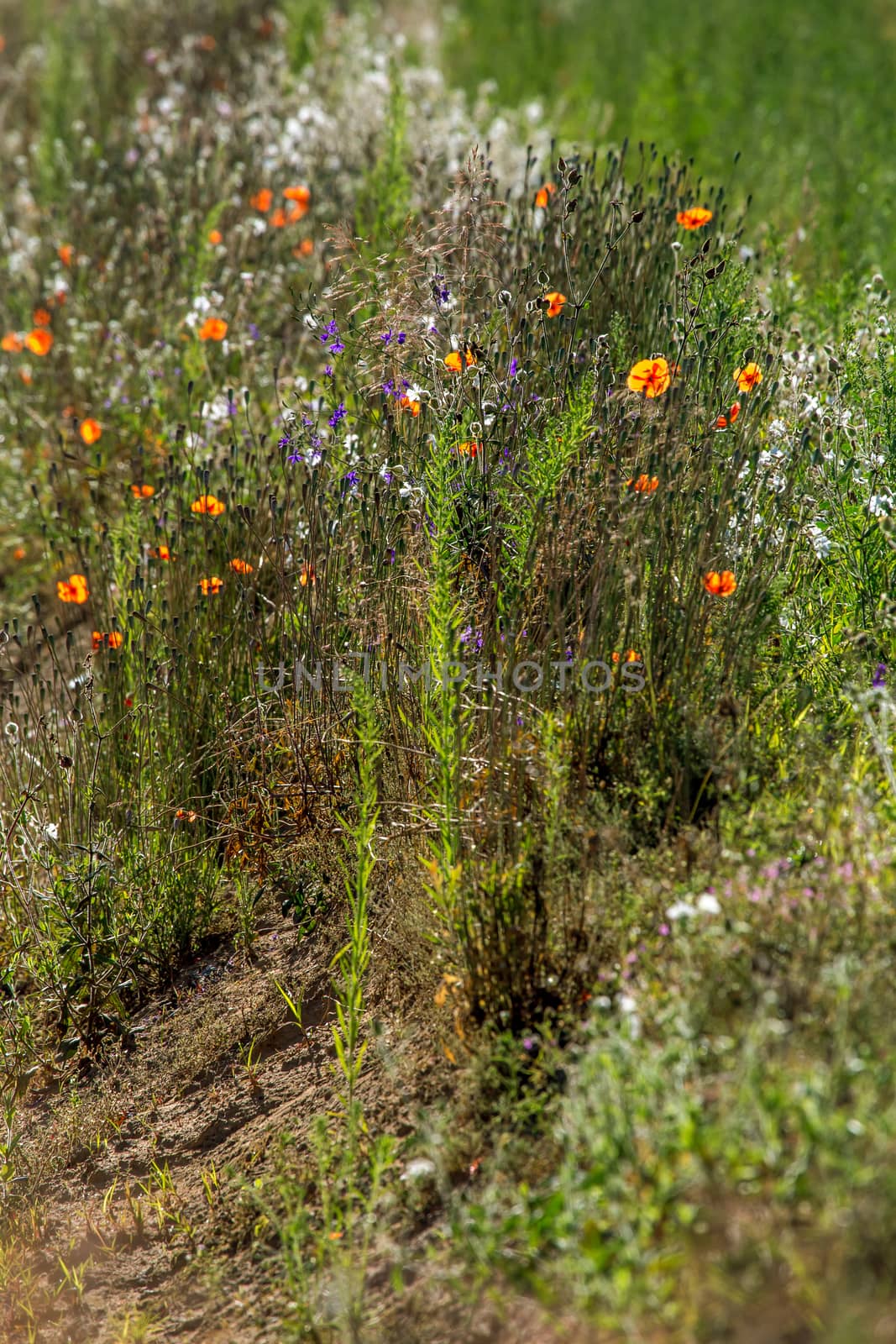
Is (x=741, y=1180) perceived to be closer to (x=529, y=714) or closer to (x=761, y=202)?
(x=529, y=714)

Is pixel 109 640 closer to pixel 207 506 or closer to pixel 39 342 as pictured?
pixel 207 506

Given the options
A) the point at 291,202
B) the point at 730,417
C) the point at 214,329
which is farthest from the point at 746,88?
the point at 730,417

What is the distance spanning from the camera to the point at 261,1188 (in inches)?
91.7

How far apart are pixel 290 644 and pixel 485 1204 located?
170 cm

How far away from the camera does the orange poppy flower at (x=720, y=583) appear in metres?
2.53

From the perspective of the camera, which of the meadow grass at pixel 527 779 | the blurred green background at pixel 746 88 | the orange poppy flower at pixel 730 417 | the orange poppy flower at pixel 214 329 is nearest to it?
the meadow grass at pixel 527 779

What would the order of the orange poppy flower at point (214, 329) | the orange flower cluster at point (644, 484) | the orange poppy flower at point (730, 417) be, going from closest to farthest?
the orange flower cluster at point (644, 484) < the orange poppy flower at point (730, 417) < the orange poppy flower at point (214, 329)

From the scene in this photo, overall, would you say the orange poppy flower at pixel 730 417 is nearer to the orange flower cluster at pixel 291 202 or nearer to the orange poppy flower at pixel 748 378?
the orange poppy flower at pixel 748 378

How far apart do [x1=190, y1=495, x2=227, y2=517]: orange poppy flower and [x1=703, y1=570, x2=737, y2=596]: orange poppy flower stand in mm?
1434

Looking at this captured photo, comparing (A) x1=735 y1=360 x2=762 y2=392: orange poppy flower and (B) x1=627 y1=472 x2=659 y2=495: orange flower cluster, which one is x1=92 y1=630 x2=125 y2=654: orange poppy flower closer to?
(B) x1=627 y1=472 x2=659 y2=495: orange flower cluster

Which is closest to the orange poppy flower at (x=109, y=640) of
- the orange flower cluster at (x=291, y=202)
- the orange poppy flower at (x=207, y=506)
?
the orange poppy flower at (x=207, y=506)

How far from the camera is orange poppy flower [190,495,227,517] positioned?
3.28 m

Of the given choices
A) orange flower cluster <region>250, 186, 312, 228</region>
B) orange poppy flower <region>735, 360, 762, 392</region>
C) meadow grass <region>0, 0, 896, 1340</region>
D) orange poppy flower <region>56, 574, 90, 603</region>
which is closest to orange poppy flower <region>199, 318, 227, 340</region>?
meadow grass <region>0, 0, 896, 1340</region>

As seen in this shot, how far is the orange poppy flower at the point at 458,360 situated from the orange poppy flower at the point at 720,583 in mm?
805
